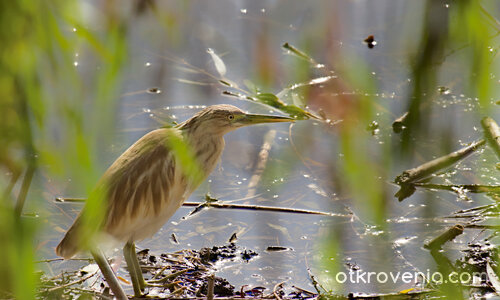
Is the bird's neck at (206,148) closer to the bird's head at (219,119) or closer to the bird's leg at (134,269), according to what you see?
the bird's head at (219,119)

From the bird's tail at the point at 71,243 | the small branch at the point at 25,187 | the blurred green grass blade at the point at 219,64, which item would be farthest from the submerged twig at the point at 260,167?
the small branch at the point at 25,187

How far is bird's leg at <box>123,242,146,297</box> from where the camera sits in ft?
8.09

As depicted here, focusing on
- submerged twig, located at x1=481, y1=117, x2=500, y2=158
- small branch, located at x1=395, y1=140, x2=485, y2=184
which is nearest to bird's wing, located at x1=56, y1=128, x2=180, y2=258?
small branch, located at x1=395, y1=140, x2=485, y2=184

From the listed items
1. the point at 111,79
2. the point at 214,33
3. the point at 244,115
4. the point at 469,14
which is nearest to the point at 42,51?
the point at 111,79

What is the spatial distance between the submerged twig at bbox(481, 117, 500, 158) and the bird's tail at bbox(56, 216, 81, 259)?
5.25ft

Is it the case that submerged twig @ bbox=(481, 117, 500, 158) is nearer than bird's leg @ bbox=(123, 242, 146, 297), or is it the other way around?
bird's leg @ bbox=(123, 242, 146, 297)

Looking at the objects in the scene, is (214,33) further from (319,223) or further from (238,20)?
(319,223)

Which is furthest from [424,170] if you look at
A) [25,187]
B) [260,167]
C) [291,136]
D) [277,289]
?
[25,187]

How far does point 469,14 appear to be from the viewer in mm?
842

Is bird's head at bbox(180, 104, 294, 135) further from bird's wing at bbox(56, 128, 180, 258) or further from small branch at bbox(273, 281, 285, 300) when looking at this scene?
small branch at bbox(273, 281, 285, 300)

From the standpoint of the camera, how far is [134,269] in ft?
8.18

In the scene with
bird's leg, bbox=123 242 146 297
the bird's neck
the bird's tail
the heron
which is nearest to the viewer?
the bird's tail

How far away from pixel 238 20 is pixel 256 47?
101 millimetres

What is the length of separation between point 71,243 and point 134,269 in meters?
0.32
